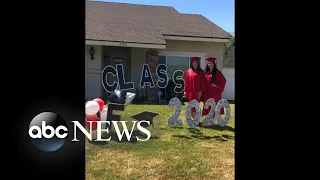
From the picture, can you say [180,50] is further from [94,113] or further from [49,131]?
[49,131]

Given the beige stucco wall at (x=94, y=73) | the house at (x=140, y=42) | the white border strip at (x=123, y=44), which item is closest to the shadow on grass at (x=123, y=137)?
the house at (x=140, y=42)

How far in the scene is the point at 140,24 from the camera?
1083cm

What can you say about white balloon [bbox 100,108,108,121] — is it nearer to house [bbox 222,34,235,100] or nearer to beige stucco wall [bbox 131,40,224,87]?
beige stucco wall [bbox 131,40,224,87]

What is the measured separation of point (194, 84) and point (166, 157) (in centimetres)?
215

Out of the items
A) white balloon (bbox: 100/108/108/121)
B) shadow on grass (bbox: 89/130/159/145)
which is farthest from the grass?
white balloon (bbox: 100/108/108/121)

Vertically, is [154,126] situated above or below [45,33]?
below

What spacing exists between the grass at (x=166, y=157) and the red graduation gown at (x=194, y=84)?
2.84 feet

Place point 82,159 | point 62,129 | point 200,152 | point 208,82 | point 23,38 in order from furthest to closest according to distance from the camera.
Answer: point 208,82 → point 200,152 → point 62,129 → point 82,159 → point 23,38
